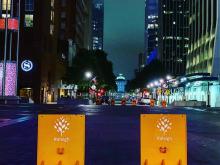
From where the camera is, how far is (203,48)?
373 feet

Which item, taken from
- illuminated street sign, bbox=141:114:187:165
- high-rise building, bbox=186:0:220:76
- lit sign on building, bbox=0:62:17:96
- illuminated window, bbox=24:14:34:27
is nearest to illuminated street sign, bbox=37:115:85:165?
illuminated street sign, bbox=141:114:187:165

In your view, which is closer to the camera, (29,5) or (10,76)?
(10,76)

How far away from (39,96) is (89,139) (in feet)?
242

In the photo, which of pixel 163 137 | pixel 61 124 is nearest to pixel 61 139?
pixel 61 124

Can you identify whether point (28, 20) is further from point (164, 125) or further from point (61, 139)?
point (164, 125)

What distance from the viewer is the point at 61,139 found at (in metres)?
8.20

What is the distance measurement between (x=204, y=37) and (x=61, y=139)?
10788 centimetres

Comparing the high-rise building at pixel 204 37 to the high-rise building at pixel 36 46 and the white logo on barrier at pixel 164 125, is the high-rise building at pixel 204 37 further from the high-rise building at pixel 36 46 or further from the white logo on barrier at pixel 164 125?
the white logo on barrier at pixel 164 125

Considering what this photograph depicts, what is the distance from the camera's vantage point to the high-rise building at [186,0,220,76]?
99.8 m

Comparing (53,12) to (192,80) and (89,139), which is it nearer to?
(192,80)

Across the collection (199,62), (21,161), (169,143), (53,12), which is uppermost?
(53,12)

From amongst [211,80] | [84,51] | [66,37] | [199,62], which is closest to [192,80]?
[211,80]

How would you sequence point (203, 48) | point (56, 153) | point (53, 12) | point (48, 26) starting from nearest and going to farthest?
point (56, 153) < point (48, 26) < point (53, 12) < point (203, 48)

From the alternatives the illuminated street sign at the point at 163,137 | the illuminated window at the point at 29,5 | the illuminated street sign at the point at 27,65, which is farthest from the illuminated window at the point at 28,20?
the illuminated street sign at the point at 163,137
